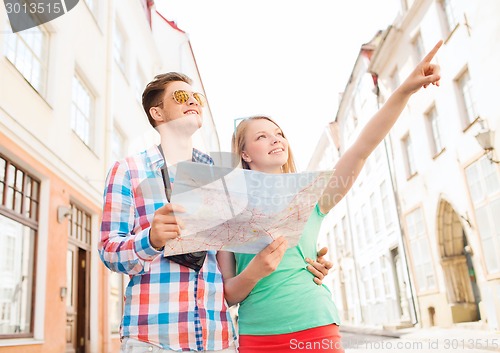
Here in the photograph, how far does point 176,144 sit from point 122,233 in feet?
1.48

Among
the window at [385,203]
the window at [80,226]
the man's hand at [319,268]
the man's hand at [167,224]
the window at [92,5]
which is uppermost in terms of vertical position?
the window at [92,5]

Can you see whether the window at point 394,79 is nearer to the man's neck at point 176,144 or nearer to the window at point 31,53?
the window at point 31,53

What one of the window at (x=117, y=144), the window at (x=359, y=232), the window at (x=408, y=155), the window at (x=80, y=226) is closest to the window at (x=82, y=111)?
the window at (x=80, y=226)

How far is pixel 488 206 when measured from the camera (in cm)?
1157

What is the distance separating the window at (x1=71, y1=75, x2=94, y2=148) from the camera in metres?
9.24

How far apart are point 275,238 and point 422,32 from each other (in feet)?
52.5

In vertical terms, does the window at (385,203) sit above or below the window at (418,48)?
below

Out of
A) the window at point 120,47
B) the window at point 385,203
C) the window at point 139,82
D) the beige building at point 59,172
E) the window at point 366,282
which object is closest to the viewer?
the beige building at point 59,172

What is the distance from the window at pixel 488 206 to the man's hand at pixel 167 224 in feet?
36.3

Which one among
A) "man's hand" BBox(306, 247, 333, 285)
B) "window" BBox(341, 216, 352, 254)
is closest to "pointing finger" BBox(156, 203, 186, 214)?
"man's hand" BBox(306, 247, 333, 285)

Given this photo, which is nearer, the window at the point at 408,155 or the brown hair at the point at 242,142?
the brown hair at the point at 242,142

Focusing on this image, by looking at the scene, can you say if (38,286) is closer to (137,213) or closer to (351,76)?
(137,213)

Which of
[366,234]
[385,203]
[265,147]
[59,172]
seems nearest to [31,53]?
[59,172]

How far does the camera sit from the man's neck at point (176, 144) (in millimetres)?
1843
